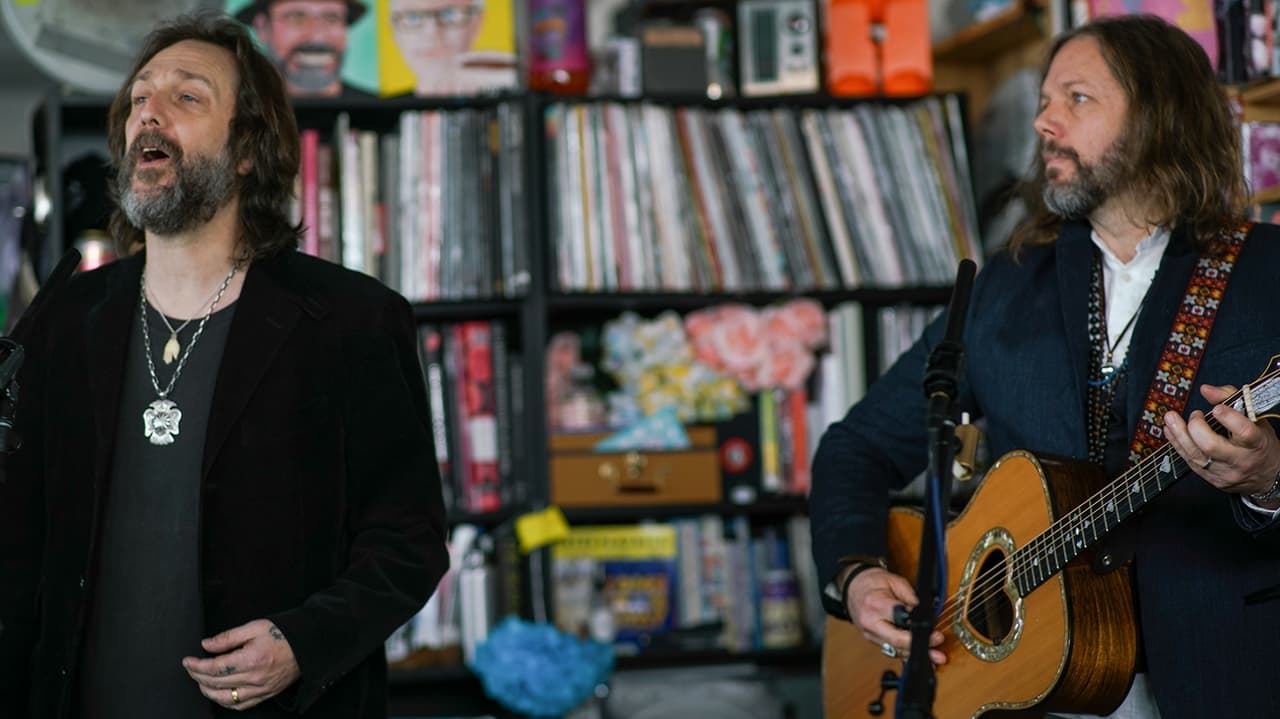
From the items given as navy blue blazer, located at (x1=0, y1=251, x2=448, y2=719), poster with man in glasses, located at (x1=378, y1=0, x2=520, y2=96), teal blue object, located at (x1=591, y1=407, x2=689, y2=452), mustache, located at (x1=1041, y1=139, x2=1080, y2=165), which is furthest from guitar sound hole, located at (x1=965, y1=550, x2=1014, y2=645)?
poster with man in glasses, located at (x1=378, y1=0, x2=520, y2=96)

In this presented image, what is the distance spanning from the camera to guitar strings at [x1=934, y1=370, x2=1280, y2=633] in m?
1.65

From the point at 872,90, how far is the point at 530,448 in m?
1.16

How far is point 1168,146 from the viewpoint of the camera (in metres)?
2.07

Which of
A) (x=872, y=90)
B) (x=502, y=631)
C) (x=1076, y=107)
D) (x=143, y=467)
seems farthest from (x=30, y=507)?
(x=872, y=90)

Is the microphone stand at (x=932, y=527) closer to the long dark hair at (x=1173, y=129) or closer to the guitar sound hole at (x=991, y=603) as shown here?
the guitar sound hole at (x=991, y=603)

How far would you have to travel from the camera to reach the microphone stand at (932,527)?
1.50m

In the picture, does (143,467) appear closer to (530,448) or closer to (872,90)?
(530,448)

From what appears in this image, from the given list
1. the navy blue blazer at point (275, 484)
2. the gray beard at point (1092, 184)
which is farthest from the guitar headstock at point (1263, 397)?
the navy blue blazer at point (275, 484)

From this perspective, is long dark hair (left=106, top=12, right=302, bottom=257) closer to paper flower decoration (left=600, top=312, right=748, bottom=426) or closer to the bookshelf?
the bookshelf

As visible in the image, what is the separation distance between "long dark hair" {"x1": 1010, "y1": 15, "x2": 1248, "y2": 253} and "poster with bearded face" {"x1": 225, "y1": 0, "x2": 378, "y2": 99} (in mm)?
1706

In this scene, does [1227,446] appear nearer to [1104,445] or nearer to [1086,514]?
[1086,514]

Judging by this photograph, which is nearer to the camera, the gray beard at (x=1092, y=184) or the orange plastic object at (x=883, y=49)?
the gray beard at (x=1092, y=184)

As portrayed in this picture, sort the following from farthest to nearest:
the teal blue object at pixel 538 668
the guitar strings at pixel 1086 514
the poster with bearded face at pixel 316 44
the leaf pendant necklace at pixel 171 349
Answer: the poster with bearded face at pixel 316 44 → the teal blue object at pixel 538 668 → the leaf pendant necklace at pixel 171 349 → the guitar strings at pixel 1086 514

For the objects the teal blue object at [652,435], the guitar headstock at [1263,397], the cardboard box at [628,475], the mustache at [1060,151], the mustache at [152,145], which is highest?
the mustache at [152,145]
